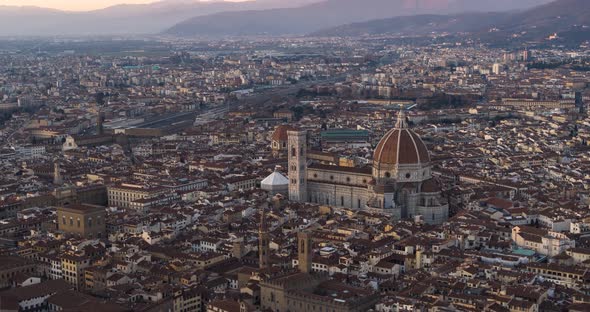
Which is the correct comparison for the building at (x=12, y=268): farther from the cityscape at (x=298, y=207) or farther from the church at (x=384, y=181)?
the church at (x=384, y=181)

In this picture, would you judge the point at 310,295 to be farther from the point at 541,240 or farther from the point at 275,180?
the point at 275,180

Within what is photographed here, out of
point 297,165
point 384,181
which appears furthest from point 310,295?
point 297,165

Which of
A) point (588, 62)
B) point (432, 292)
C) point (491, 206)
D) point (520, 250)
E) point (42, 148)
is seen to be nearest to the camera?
point (432, 292)

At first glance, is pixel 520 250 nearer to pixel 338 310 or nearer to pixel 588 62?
pixel 338 310

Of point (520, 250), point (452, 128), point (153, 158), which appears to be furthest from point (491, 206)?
point (452, 128)

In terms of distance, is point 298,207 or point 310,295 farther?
point 298,207

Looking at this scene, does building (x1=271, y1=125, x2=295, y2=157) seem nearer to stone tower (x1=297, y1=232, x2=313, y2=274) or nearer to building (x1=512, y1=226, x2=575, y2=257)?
building (x1=512, y1=226, x2=575, y2=257)

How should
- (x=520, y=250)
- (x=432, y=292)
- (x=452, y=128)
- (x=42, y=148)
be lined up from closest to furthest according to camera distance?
(x=432, y=292) < (x=520, y=250) < (x=42, y=148) < (x=452, y=128)

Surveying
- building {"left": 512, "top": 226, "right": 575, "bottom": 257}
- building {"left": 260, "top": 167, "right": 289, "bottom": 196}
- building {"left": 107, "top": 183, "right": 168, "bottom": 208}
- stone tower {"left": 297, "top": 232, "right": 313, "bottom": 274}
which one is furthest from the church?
stone tower {"left": 297, "top": 232, "right": 313, "bottom": 274}
